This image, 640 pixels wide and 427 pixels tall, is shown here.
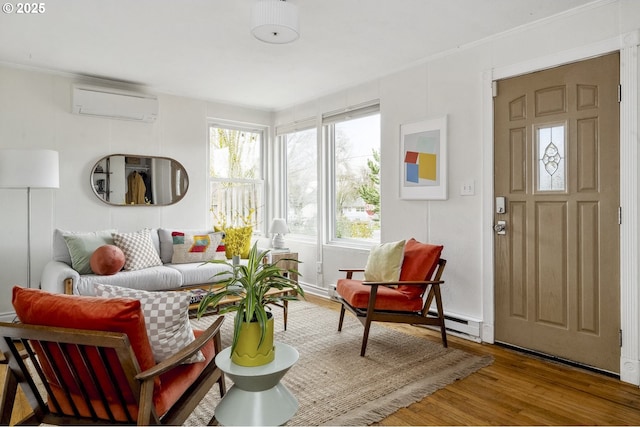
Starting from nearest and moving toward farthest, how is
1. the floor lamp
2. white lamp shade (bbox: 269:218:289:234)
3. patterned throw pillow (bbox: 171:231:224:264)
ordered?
the floor lamp → patterned throw pillow (bbox: 171:231:224:264) → white lamp shade (bbox: 269:218:289:234)

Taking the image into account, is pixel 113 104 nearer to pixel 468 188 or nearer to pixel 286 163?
pixel 286 163

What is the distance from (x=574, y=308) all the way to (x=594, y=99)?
1.42 m

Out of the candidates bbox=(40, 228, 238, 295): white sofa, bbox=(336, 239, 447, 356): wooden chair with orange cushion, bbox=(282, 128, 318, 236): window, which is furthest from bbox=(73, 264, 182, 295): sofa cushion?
bbox=(282, 128, 318, 236): window

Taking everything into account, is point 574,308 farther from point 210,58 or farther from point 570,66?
point 210,58

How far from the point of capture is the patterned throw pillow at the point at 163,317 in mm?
1597

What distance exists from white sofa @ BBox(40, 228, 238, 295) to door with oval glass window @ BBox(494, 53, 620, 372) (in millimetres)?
2718

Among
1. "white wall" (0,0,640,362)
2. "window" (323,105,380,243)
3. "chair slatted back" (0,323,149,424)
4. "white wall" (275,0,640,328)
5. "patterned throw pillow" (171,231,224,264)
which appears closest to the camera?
"chair slatted back" (0,323,149,424)

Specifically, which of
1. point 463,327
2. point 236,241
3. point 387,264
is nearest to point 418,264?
point 387,264

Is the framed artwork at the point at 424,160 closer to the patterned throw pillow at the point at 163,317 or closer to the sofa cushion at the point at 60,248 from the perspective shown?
the patterned throw pillow at the point at 163,317

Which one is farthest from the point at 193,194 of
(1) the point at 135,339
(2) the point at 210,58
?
(1) the point at 135,339

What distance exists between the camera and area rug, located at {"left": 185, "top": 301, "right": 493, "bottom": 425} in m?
2.19

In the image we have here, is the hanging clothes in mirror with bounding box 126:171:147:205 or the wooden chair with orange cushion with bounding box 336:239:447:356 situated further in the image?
the hanging clothes in mirror with bounding box 126:171:147:205

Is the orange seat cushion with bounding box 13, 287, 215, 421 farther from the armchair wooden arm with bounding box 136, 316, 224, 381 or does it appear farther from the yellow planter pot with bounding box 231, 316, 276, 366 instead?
the yellow planter pot with bounding box 231, 316, 276, 366

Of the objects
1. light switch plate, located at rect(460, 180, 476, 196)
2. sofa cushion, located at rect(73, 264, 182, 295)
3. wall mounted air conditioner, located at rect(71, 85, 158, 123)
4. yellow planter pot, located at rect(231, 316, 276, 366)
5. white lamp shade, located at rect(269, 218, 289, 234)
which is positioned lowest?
sofa cushion, located at rect(73, 264, 182, 295)
